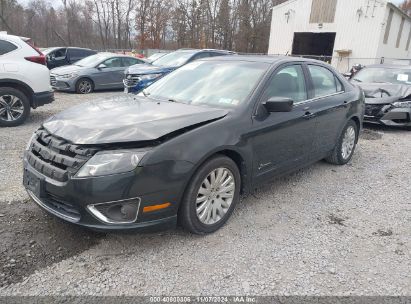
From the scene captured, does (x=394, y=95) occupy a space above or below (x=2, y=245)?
above

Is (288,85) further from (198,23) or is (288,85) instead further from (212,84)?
(198,23)

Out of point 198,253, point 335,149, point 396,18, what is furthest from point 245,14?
point 198,253

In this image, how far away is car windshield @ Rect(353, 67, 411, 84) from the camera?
8477 mm

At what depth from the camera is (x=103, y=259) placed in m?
2.83

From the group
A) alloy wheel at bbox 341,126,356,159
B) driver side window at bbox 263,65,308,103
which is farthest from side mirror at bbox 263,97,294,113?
alloy wheel at bbox 341,126,356,159

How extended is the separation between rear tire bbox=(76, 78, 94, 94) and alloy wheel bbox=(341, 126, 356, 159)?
9.34 m

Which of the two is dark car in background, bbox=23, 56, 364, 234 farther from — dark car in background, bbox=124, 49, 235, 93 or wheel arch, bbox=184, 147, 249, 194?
dark car in background, bbox=124, 49, 235, 93

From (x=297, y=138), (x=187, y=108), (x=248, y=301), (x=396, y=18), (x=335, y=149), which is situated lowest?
(x=248, y=301)

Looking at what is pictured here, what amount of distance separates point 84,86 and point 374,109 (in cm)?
910

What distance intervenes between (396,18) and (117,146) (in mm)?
27859

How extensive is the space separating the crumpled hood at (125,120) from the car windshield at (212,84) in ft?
0.79

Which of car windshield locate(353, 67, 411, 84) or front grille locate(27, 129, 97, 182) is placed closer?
front grille locate(27, 129, 97, 182)

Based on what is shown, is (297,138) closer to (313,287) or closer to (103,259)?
(313,287)

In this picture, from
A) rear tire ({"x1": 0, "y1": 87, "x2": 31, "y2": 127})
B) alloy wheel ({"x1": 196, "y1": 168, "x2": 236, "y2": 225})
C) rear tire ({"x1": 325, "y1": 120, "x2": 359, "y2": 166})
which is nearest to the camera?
alloy wheel ({"x1": 196, "y1": 168, "x2": 236, "y2": 225})
